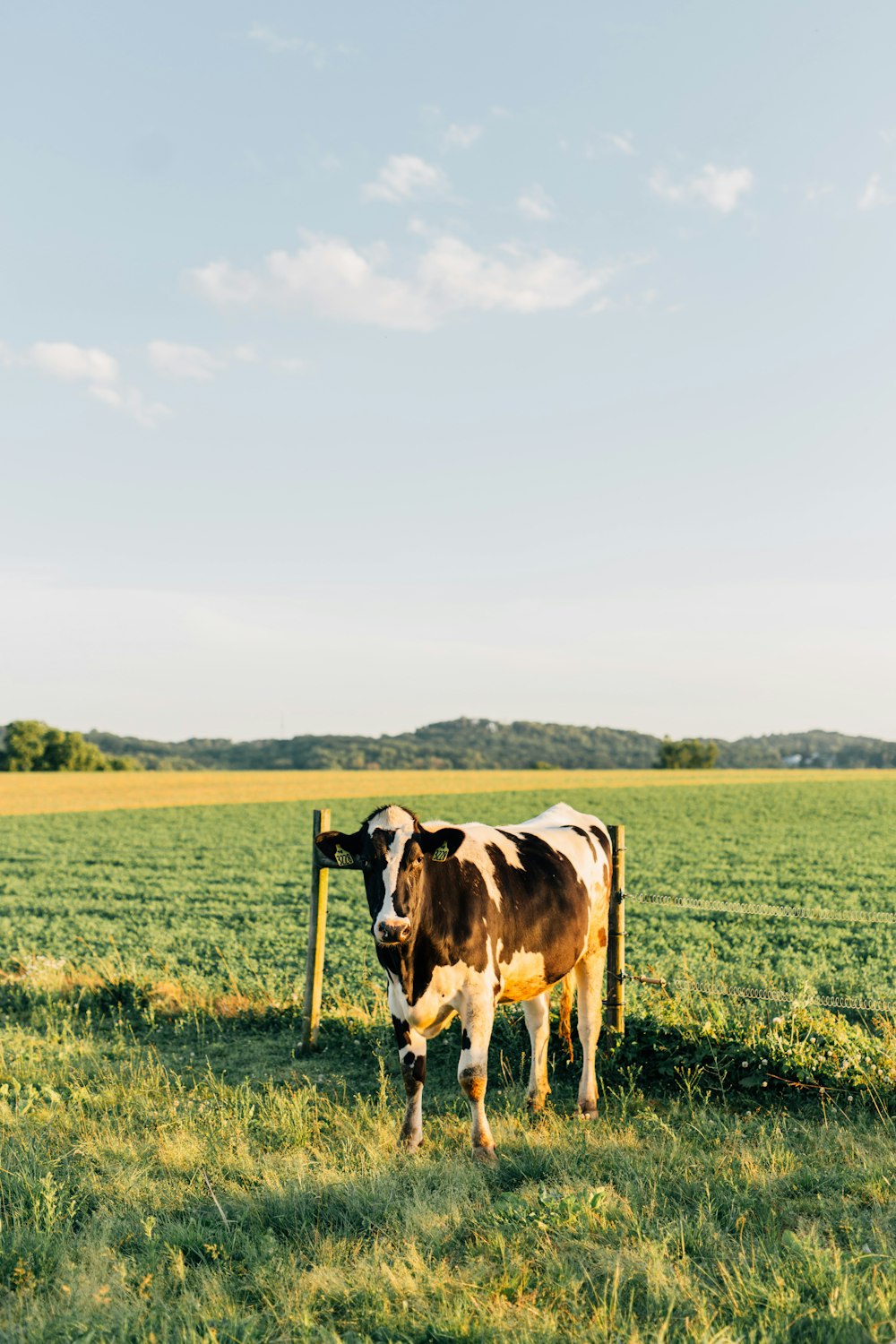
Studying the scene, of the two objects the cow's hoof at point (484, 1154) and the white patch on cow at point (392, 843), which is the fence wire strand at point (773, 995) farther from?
the white patch on cow at point (392, 843)

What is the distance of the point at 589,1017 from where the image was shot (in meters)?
7.15

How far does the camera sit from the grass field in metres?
3.93

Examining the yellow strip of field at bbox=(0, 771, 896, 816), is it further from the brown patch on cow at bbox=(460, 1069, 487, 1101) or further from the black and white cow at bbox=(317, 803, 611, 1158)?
the brown patch on cow at bbox=(460, 1069, 487, 1101)

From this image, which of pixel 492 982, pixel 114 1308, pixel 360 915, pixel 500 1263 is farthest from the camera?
pixel 360 915

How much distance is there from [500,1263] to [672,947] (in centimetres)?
1003

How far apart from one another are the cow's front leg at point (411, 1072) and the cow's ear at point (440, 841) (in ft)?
3.56

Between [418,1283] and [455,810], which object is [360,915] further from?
[455,810]

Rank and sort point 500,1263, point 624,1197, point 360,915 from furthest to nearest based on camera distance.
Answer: point 360,915, point 624,1197, point 500,1263

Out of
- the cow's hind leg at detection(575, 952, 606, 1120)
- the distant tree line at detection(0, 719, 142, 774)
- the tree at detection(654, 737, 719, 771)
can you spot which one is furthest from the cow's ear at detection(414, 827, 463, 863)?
the tree at detection(654, 737, 719, 771)

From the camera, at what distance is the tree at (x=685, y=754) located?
118875 millimetres

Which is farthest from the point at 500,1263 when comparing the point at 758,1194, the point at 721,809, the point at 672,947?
the point at 721,809

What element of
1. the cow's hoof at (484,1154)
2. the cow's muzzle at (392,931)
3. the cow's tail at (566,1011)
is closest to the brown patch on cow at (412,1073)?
the cow's hoof at (484,1154)

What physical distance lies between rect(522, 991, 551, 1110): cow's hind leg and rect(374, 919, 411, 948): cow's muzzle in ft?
6.67

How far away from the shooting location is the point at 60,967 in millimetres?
11031
